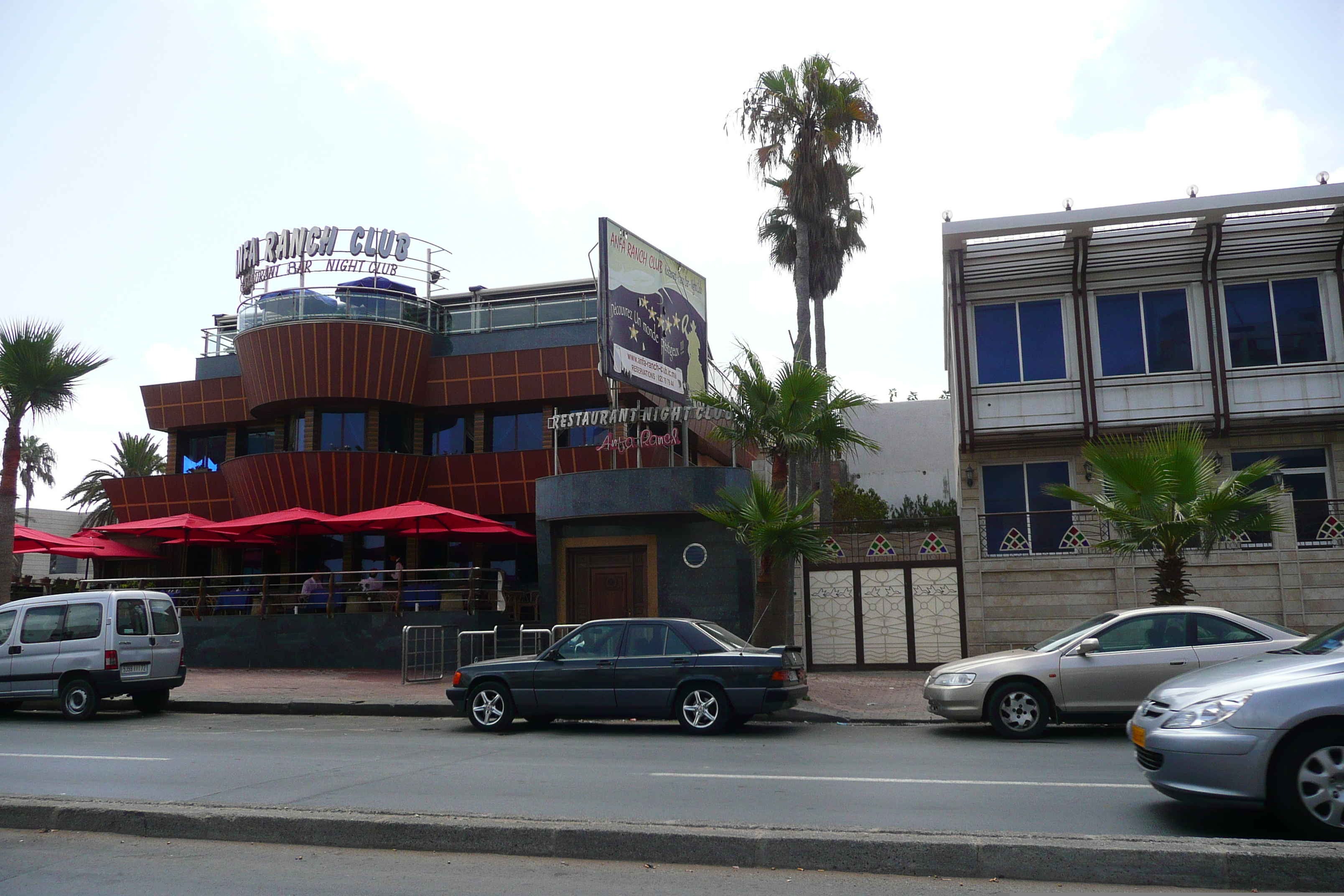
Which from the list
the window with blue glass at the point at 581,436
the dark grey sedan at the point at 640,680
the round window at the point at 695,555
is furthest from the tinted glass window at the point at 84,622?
the window with blue glass at the point at 581,436

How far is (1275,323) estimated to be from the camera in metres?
21.0

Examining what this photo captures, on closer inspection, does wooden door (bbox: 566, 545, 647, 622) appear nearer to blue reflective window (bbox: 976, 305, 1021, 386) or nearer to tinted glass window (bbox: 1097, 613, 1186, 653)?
blue reflective window (bbox: 976, 305, 1021, 386)

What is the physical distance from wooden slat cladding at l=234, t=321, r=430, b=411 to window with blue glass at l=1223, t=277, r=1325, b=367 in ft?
66.7

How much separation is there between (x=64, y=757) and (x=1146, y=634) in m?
11.8

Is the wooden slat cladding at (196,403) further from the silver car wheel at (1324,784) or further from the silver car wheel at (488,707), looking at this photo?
the silver car wheel at (1324,784)

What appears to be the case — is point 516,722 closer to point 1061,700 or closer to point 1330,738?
point 1061,700

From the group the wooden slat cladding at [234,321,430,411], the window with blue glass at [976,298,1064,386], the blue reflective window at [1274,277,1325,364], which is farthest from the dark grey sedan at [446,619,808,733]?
the wooden slat cladding at [234,321,430,411]

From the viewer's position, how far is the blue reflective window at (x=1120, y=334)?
21.2 metres

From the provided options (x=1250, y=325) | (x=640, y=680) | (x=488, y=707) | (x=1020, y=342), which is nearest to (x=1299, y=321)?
(x=1250, y=325)

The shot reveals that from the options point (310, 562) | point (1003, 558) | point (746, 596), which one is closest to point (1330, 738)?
point (1003, 558)

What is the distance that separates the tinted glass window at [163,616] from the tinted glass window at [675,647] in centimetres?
863

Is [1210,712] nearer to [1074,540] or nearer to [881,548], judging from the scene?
[881,548]

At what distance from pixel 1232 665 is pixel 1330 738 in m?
0.95

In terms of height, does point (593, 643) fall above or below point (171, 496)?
below
